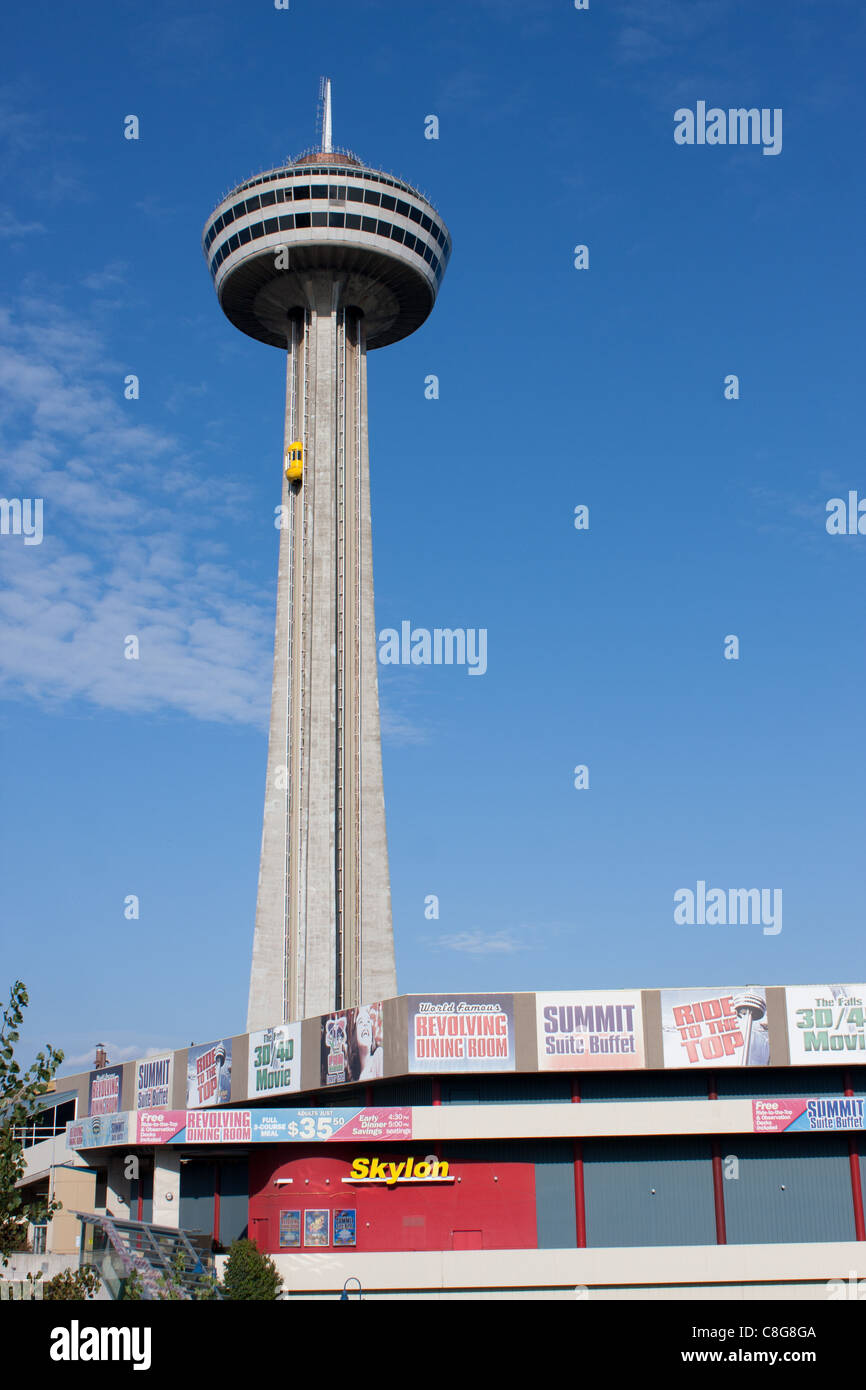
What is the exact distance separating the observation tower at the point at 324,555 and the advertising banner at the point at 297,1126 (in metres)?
27.9

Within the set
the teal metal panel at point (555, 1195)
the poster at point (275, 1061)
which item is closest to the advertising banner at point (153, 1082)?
the poster at point (275, 1061)

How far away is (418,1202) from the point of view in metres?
52.6

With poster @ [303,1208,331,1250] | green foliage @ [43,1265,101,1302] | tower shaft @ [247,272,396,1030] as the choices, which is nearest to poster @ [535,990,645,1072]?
poster @ [303,1208,331,1250]

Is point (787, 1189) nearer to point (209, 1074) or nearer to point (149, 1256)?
point (149, 1256)

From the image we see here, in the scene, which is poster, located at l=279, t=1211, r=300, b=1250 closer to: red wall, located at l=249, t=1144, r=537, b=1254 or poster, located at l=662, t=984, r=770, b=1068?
red wall, located at l=249, t=1144, r=537, b=1254

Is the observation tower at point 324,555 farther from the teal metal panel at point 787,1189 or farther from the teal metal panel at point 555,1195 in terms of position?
the teal metal panel at point 787,1189

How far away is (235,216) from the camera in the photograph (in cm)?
9394

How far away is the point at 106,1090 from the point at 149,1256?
30.0 metres

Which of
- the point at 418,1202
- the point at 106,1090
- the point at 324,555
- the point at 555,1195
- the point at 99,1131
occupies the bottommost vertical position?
→ the point at 418,1202

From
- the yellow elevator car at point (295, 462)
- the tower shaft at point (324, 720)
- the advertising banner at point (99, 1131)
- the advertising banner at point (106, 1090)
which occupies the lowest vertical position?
the advertising banner at point (99, 1131)

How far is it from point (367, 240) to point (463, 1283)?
68.3 m

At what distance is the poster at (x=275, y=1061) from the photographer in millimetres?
62000

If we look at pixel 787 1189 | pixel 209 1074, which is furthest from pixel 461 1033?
pixel 209 1074
